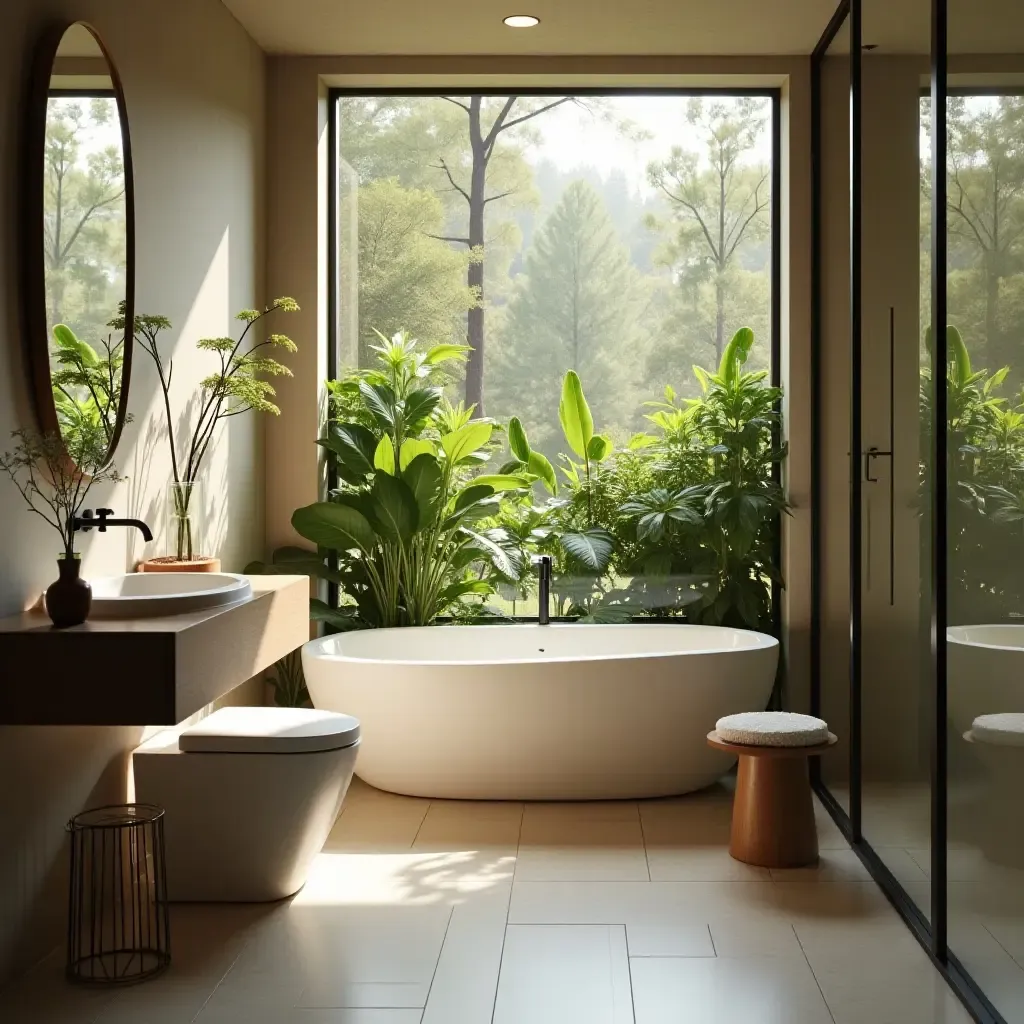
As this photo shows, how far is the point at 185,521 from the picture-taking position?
3861 mm

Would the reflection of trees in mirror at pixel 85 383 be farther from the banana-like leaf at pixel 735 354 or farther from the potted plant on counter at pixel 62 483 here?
the banana-like leaf at pixel 735 354

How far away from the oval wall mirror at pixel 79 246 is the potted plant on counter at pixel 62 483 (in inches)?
0.5

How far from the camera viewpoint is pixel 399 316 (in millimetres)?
5371

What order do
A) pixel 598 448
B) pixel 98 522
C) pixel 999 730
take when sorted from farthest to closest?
1. pixel 598 448
2. pixel 98 522
3. pixel 999 730

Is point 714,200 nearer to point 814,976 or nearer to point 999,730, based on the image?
point 999,730

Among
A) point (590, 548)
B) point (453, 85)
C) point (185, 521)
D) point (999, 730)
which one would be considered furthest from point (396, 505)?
point (999, 730)

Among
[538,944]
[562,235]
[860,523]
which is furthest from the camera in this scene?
[562,235]

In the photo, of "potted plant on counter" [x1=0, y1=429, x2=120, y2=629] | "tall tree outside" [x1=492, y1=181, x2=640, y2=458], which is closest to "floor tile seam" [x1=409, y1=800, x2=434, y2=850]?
"potted plant on counter" [x1=0, y1=429, x2=120, y2=629]

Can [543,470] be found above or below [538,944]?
above

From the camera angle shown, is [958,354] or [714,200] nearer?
[958,354]

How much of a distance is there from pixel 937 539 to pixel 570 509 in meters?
2.35

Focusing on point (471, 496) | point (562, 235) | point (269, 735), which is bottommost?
point (269, 735)

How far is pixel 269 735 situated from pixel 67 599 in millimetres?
773

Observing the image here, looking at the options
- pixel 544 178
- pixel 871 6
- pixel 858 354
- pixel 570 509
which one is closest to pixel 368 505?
pixel 570 509
